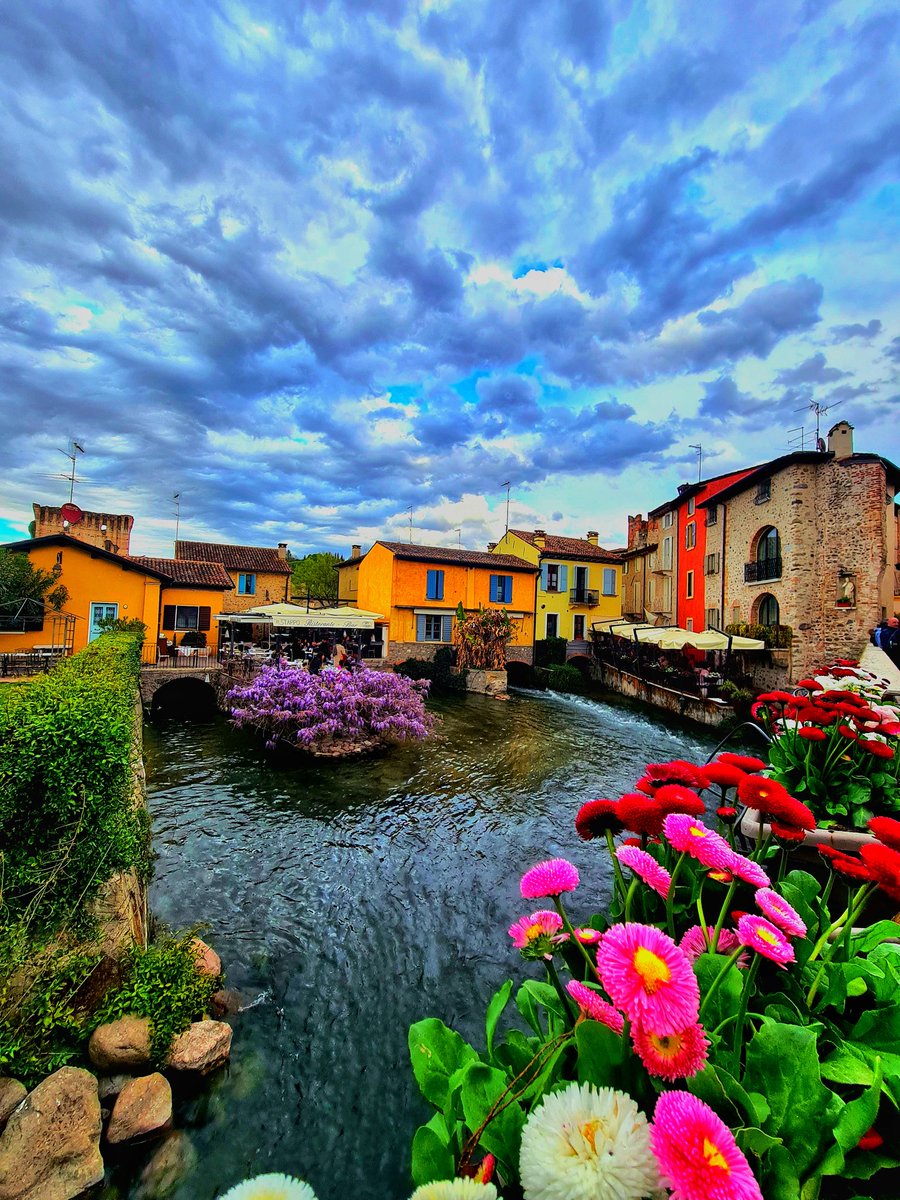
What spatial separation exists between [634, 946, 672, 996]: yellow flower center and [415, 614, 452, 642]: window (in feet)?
85.2

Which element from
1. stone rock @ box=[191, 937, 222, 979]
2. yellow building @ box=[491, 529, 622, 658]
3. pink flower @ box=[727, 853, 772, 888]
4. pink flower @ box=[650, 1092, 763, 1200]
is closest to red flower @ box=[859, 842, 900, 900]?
pink flower @ box=[727, 853, 772, 888]

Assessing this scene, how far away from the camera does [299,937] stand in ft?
17.5

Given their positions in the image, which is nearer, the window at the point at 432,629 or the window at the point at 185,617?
the window at the point at 185,617

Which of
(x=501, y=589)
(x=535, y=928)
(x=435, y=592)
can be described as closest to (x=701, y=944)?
(x=535, y=928)

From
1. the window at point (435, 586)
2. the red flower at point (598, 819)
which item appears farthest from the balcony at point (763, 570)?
the red flower at point (598, 819)

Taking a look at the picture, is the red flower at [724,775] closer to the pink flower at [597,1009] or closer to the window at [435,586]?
the pink flower at [597,1009]

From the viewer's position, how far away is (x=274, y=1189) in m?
0.74

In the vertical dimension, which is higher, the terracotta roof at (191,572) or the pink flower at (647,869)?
the terracotta roof at (191,572)

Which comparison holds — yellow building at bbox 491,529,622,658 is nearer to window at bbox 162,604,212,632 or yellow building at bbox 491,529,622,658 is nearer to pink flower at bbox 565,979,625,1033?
window at bbox 162,604,212,632

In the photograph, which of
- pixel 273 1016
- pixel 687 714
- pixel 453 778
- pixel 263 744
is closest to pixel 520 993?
pixel 273 1016

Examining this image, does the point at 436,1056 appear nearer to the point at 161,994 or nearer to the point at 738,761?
the point at 738,761

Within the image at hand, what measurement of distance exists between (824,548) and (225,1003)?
810 inches

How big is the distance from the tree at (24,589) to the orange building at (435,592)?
13.0 metres

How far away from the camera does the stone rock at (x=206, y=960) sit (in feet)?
14.4
